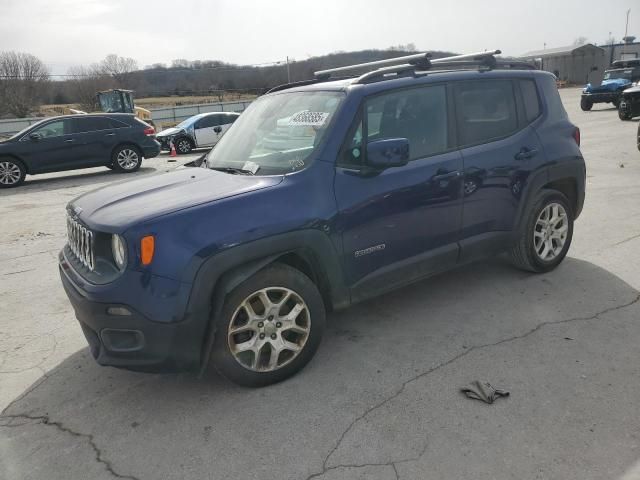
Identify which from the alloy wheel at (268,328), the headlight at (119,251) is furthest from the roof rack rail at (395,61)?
the headlight at (119,251)

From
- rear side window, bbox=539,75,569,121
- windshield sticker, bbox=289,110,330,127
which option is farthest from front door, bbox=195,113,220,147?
windshield sticker, bbox=289,110,330,127

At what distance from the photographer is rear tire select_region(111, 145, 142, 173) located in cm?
1359

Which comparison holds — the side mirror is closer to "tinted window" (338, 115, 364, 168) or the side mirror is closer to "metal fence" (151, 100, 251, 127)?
"tinted window" (338, 115, 364, 168)

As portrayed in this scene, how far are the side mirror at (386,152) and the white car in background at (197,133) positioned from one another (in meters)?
15.9

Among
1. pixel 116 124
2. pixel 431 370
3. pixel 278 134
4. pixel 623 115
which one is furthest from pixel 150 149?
pixel 623 115

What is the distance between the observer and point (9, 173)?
1237cm

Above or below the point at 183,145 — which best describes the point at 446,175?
above

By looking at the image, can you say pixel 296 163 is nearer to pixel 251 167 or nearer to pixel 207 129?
pixel 251 167

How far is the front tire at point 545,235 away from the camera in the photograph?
4.38m

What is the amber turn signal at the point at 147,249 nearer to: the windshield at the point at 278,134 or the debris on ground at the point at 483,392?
the windshield at the point at 278,134

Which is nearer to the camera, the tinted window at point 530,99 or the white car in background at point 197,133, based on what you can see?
the tinted window at point 530,99

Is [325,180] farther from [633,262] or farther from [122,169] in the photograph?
[122,169]

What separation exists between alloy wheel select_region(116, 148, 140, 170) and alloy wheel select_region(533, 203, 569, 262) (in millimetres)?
11853

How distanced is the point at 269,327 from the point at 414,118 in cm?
182
